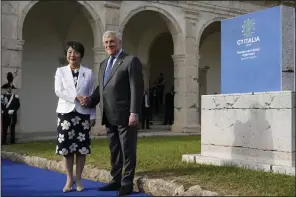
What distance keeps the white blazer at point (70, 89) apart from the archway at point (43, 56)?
332 inches

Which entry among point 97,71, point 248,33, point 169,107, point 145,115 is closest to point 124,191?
point 248,33

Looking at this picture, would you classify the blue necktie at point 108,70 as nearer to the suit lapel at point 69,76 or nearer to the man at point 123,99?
the man at point 123,99

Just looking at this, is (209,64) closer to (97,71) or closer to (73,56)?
(97,71)

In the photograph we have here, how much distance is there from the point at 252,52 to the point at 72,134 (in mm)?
2637

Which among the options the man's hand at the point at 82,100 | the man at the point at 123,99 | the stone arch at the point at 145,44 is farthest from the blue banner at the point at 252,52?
the stone arch at the point at 145,44

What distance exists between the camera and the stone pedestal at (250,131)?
4723mm

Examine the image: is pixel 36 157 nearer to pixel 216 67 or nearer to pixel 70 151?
pixel 70 151

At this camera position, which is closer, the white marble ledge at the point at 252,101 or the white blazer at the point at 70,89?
the white blazer at the point at 70,89

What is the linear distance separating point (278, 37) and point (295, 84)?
0.65 m

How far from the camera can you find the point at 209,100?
5.73 m

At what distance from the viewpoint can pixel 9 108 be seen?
8.96 m

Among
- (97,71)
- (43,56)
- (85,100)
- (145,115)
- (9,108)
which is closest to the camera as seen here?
(85,100)

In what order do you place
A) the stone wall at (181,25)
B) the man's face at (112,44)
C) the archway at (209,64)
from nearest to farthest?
the man's face at (112,44) → the stone wall at (181,25) → the archway at (209,64)

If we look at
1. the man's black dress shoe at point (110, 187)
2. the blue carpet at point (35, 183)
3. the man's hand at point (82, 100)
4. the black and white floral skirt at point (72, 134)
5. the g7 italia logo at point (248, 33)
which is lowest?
the blue carpet at point (35, 183)
